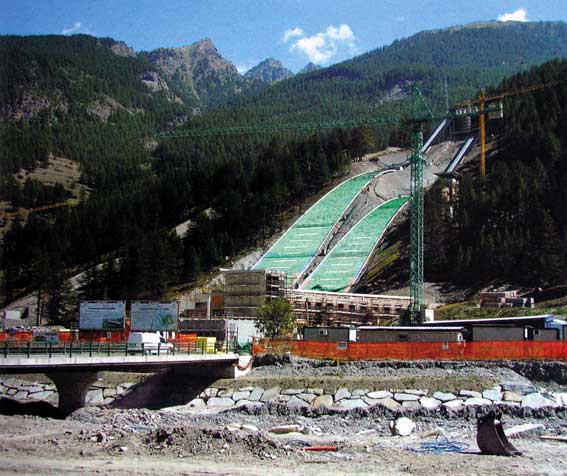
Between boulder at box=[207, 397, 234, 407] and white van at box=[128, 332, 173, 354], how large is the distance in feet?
11.3

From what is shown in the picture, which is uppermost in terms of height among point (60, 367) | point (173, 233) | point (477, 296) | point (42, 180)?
point (42, 180)

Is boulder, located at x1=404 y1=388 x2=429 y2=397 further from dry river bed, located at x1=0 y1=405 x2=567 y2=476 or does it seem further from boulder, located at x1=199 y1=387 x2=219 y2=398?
boulder, located at x1=199 y1=387 x2=219 y2=398

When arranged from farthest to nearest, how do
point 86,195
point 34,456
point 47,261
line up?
point 86,195
point 47,261
point 34,456

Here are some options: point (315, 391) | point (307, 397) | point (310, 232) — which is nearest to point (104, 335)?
point (315, 391)

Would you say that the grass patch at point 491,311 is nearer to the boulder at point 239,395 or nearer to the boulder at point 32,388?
the boulder at point 239,395

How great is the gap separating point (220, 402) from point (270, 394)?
2466 millimetres

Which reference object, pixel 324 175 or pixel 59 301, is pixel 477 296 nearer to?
pixel 59 301

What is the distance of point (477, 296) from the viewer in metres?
78.8

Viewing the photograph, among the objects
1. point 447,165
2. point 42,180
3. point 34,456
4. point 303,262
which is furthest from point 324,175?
point 34,456

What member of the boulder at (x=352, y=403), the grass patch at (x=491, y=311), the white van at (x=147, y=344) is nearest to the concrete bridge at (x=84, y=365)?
the white van at (x=147, y=344)

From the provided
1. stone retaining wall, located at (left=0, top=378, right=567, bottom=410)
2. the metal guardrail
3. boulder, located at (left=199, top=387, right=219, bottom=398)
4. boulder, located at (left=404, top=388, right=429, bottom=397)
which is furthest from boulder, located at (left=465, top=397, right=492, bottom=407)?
the metal guardrail

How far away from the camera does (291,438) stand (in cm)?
3002

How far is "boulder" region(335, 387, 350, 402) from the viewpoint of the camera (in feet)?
124

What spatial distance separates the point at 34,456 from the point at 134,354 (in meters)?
15.8
